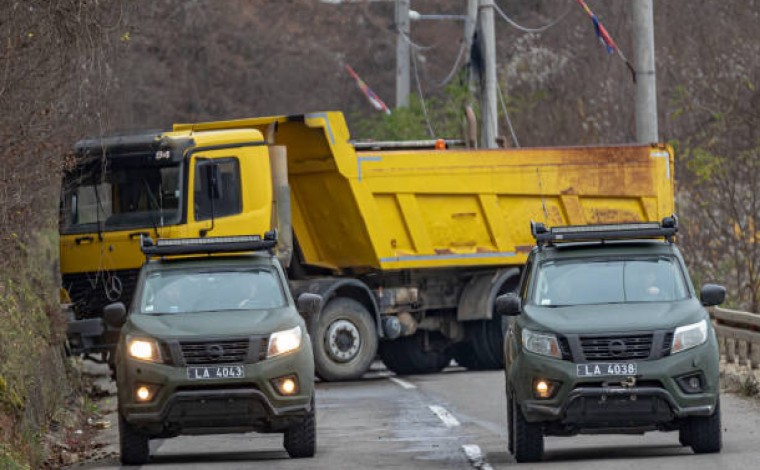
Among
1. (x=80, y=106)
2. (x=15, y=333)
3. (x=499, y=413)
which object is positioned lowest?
(x=499, y=413)

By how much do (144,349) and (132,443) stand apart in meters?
0.82

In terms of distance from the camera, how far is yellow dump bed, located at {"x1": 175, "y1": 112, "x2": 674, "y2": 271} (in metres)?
26.0

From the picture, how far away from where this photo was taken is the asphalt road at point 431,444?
1498 cm

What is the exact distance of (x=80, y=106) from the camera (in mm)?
19438

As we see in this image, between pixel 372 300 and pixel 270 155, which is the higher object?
pixel 270 155

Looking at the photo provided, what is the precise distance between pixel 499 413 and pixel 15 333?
17.3 feet

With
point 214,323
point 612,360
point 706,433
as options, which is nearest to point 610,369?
point 612,360

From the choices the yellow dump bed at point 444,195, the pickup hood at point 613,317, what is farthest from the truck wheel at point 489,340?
the pickup hood at point 613,317

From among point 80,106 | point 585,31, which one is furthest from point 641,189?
point 585,31

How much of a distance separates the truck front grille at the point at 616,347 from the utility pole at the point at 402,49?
29132mm

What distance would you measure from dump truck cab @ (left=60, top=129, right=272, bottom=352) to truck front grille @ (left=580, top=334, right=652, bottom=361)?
9.57m

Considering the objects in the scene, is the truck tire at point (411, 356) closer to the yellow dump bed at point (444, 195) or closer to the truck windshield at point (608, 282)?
the yellow dump bed at point (444, 195)

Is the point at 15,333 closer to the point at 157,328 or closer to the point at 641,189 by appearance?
the point at 157,328

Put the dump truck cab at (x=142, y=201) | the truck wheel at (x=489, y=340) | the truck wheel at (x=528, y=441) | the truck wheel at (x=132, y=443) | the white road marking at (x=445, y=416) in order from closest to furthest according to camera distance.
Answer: the truck wheel at (x=528, y=441), the truck wheel at (x=132, y=443), the white road marking at (x=445, y=416), the dump truck cab at (x=142, y=201), the truck wheel at (x=489, y=340)
